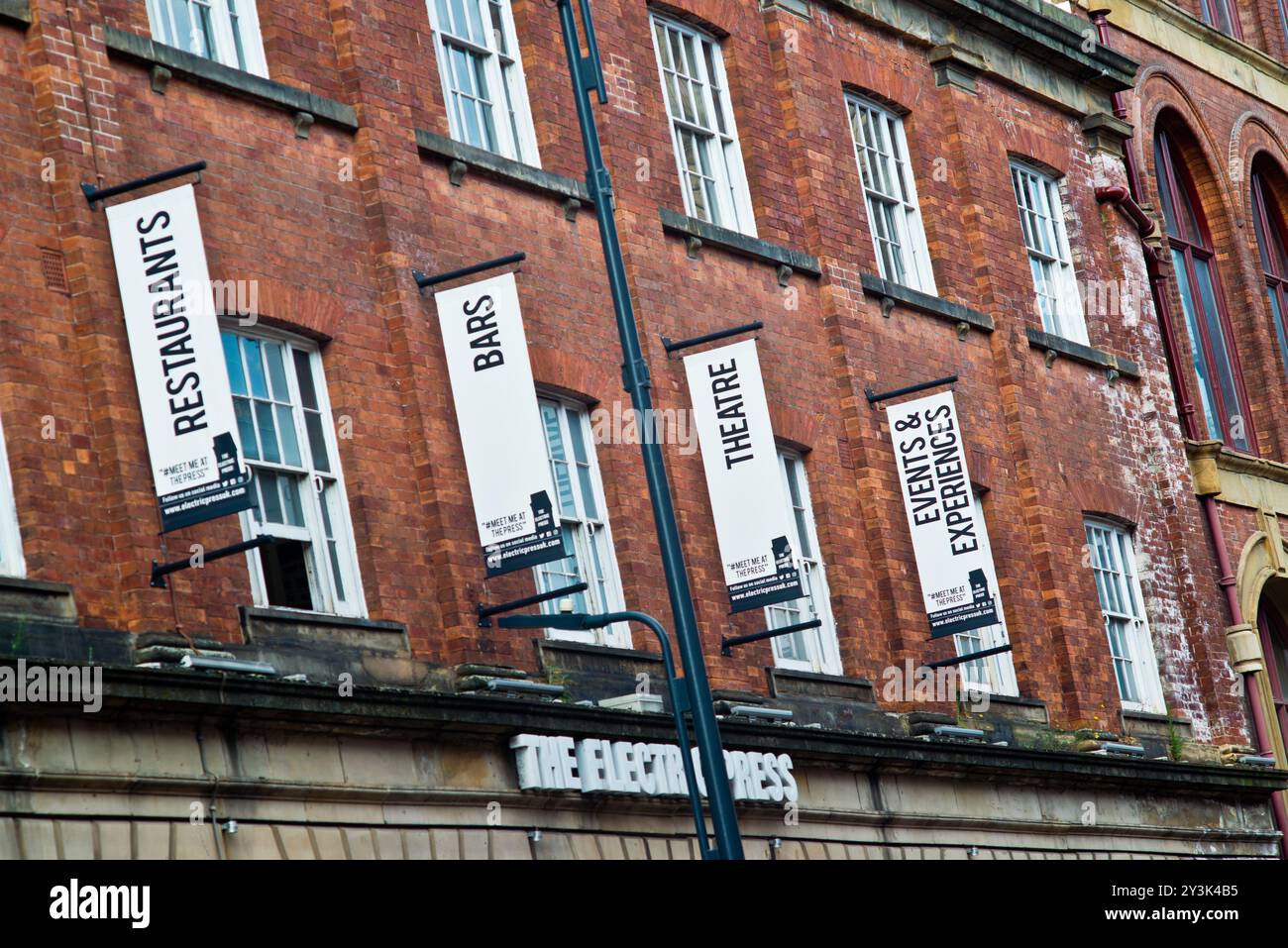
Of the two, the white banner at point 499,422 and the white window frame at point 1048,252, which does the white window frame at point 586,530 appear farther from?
the white window frame at point 1048,252

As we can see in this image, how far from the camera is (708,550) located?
2173 cm

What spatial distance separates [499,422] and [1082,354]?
515 inches

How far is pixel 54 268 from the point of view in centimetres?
1595

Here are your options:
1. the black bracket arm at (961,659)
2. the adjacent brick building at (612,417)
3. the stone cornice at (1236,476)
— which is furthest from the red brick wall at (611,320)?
the stone cornice at (1236,476)

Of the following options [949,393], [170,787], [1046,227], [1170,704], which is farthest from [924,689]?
[170,787]

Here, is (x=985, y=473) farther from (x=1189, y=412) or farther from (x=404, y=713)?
(x=404, y=713)

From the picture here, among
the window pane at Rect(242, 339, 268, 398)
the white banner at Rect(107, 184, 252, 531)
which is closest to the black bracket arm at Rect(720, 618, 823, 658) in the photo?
the window pane at Rect(242, 339, 268, 398)

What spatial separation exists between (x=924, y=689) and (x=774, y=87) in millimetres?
6482

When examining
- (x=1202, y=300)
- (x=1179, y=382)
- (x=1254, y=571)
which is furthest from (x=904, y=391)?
(x=1202, y=300)

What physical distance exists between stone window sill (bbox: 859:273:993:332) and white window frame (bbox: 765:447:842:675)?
2656 millimetres

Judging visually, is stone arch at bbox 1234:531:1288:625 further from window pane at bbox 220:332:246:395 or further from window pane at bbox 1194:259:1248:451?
window pane at bbox 220:332:246:395

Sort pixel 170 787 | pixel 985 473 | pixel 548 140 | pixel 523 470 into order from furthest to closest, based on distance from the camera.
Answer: pixel 985 473, pixel 548 140, pixel 523 470, pixel 170 787

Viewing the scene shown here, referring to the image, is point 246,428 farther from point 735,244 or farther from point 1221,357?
point 1221,357

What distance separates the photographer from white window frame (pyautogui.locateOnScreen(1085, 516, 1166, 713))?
28.8 metres
